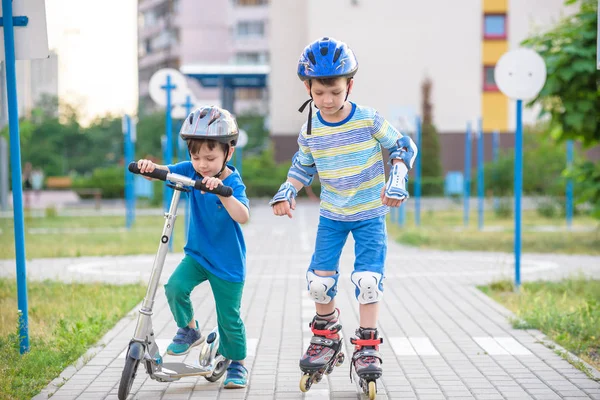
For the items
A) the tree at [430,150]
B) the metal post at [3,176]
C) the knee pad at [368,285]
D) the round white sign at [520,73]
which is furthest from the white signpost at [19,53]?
the tree at [430,150]

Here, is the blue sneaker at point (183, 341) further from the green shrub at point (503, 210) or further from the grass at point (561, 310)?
the green shrub at point (503, 210)

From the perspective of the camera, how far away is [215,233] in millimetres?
5246

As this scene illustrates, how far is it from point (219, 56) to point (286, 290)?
245 ft

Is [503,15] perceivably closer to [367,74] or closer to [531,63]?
[367,74]

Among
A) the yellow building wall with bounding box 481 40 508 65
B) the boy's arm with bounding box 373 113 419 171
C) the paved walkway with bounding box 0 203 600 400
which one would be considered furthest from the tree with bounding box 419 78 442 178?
the boy's arm with bounding box 373 113 419 171

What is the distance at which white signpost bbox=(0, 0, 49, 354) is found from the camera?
6.08 meters

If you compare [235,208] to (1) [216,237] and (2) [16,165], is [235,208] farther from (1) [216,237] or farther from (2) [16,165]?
(2) [16,165]

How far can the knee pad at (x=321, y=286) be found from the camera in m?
5.23

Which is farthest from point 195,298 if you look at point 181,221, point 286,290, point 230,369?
point 181,221

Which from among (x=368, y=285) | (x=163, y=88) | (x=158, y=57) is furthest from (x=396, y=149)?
(x=158, y=57)

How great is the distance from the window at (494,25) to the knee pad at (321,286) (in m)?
38.6

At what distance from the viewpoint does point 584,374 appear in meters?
5.79

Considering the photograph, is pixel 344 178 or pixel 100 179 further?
pixel 100 179

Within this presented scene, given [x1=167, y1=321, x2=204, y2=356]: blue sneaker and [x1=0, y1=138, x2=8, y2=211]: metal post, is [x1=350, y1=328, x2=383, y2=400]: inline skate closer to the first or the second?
[x1=167, y1=321, x2=204, y2=356]: blue sneaker
